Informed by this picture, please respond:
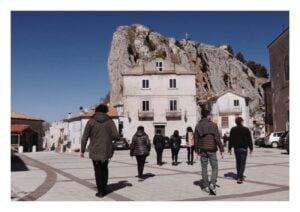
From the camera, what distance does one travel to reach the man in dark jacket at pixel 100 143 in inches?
323

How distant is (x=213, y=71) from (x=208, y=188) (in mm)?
77345

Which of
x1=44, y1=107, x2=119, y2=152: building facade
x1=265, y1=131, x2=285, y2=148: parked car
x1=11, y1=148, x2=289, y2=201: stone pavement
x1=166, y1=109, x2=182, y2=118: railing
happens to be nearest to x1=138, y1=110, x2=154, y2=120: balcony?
x1=166, y1=109, x2=182, y2=118: railing

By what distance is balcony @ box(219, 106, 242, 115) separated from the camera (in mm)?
50000

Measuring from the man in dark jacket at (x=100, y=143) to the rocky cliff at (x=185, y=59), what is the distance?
158 ft

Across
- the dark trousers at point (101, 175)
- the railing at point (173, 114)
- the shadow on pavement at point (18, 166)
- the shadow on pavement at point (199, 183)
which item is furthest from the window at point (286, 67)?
the dark trousers at point (101, 175)

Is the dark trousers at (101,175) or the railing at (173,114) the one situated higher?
the railing at (173,114)

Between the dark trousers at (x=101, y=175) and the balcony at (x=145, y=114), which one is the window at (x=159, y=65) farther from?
the dark trousers at (x=101, y=175)

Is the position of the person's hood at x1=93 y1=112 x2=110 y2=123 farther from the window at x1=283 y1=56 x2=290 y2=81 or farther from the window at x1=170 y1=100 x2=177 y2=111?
the window at x1=170 y1=100 x2=177 y2=111

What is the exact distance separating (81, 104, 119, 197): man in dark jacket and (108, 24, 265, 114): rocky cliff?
158 feet

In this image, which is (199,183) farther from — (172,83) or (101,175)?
(172,83)

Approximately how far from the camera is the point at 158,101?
1738 inches
